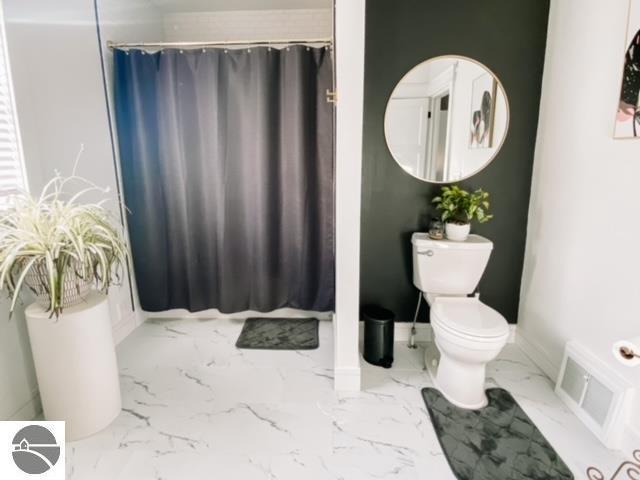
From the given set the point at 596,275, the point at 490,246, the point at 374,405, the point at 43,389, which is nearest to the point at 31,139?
the point at 43,389

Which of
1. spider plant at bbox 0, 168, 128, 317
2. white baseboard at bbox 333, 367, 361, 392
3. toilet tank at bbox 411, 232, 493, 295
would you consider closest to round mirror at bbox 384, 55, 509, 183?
toilet tank at bbox 411, 232, 493, 295

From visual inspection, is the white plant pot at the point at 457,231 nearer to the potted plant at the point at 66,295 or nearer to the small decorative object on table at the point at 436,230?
the small decorative object on table at the point at 436,230

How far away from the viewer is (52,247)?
1477 millimetres


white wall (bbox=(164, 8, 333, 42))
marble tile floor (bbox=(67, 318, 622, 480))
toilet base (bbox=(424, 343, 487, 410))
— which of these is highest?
white wall (bbox=(164, 8, 333, 42))

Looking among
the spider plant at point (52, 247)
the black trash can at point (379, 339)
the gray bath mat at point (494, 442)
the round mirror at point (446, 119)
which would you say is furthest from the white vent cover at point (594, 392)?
the spider plant at point (52, 247)

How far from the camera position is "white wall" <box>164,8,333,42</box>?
279 centimetres

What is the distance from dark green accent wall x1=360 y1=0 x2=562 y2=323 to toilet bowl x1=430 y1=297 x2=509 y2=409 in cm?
52

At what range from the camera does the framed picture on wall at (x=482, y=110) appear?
2242 mm

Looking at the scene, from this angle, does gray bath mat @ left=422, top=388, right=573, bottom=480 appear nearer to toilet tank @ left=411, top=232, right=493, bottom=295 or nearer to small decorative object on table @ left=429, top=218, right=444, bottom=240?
toilet tank @ left=411, top=232, right=493, bottom=295

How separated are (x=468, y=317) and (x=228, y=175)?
1743mm

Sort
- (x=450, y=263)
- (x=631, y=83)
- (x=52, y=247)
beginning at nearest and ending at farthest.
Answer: (x=52, y=247)
(x=631, y=83)
(x=450, y=263)

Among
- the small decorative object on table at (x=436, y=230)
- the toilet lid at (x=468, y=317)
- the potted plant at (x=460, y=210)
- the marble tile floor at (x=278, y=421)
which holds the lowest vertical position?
the marble tile floor at (x=278, y=421)

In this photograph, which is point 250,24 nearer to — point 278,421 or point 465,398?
point 278,421

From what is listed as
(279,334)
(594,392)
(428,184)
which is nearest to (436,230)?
(428,184)
